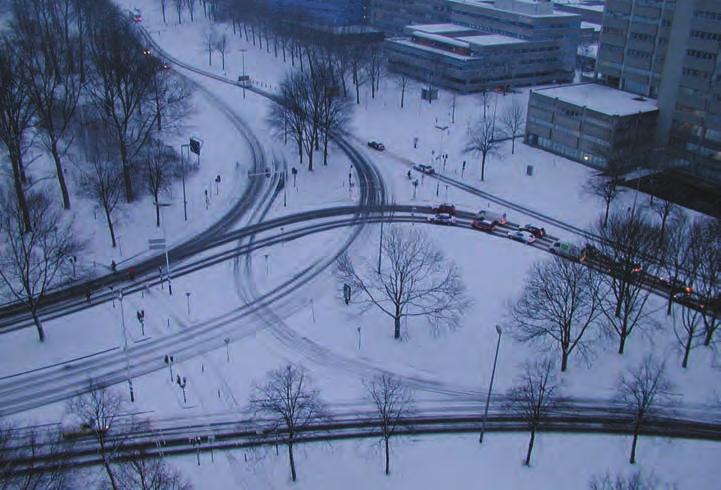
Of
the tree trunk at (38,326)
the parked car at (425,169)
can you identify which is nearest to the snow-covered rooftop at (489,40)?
the parked car at (425,169)

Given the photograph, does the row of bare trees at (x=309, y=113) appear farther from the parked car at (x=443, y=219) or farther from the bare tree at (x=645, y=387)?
the bare tree at (x=645, y=387)

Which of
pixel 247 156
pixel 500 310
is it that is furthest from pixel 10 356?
pixel 247 156

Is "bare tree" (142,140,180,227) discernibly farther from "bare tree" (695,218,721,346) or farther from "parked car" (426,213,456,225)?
"bare tree" (695,218,721,346)

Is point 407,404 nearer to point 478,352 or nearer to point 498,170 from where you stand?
point 478,352

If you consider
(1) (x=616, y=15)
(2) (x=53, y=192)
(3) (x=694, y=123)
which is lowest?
(2) (x=53, y=192)

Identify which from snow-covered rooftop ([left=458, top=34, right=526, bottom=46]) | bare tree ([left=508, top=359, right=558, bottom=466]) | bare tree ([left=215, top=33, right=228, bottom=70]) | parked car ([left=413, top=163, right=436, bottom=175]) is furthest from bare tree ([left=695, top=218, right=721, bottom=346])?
bare tree ([left=215, top=33, right=228, bottom=70])

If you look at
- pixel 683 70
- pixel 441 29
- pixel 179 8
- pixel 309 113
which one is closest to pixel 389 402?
pixel 309 113
